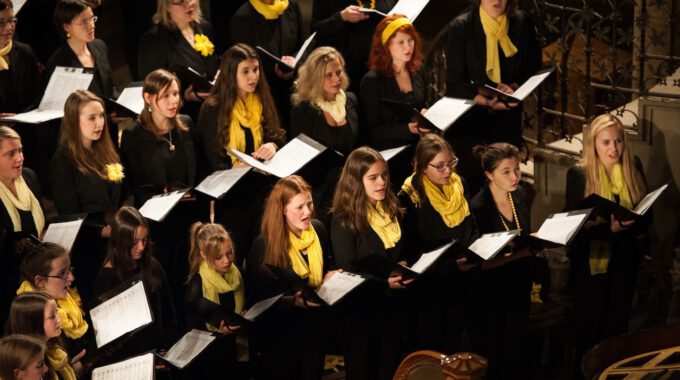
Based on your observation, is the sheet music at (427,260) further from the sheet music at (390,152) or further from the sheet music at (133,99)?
the sheet music at (133,99)

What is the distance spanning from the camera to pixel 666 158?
638cm

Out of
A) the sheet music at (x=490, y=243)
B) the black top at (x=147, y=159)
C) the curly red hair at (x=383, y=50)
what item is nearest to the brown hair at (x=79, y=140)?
the black top at (x=147, y=159)

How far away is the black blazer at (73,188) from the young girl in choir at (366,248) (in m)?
1.05

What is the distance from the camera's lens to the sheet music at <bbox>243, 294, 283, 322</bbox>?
5.10 meters

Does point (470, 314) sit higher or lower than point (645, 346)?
lower

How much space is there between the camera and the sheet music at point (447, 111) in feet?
19.3

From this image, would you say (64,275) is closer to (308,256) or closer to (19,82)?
(308,256)

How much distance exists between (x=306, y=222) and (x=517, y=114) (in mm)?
1688

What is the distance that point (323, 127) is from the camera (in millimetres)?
6109

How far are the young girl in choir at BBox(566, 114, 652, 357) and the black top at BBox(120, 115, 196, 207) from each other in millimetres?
1855

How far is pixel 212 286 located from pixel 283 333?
377 mm

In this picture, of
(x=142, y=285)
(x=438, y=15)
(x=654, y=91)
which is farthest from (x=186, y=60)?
(x=438, y=15)

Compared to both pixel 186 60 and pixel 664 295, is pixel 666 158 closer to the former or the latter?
pixel 664 295

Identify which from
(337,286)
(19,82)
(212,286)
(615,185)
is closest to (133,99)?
(19,82)
